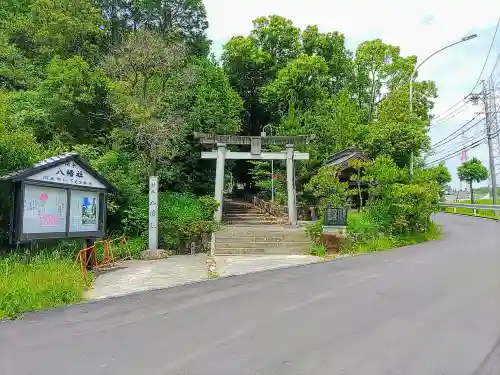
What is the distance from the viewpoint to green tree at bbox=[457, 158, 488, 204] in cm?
3641

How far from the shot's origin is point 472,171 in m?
36.6

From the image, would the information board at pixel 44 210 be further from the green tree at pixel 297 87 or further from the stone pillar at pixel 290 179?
the green tree at pixel 297 87

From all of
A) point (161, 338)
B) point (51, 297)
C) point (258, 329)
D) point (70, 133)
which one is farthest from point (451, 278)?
point (70, 133)

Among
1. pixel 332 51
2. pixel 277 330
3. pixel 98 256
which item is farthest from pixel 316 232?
pixel 332 51

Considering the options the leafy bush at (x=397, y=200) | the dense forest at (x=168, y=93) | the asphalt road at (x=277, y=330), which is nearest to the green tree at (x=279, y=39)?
the dense forest at (x=168, y=93)

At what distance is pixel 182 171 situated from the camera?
64.8 feet

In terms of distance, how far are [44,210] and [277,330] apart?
259 inches

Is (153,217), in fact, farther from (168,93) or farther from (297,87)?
(297,87)

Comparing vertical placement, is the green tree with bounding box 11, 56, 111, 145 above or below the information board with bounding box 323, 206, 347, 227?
above

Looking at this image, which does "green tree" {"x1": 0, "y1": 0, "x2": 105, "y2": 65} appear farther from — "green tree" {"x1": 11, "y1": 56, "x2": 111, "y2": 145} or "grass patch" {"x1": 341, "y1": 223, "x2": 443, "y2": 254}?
"grass patch" {"x1": 341, "y1": 223, "x2": 443, "y2": 254}

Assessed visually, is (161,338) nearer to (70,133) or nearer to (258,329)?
(258,329)

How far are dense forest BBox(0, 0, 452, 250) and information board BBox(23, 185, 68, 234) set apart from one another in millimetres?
955

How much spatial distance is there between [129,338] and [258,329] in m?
1.68

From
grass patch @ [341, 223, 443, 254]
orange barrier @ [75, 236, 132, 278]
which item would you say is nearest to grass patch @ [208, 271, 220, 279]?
orange barrier @ [75, 236, 132, 278]
